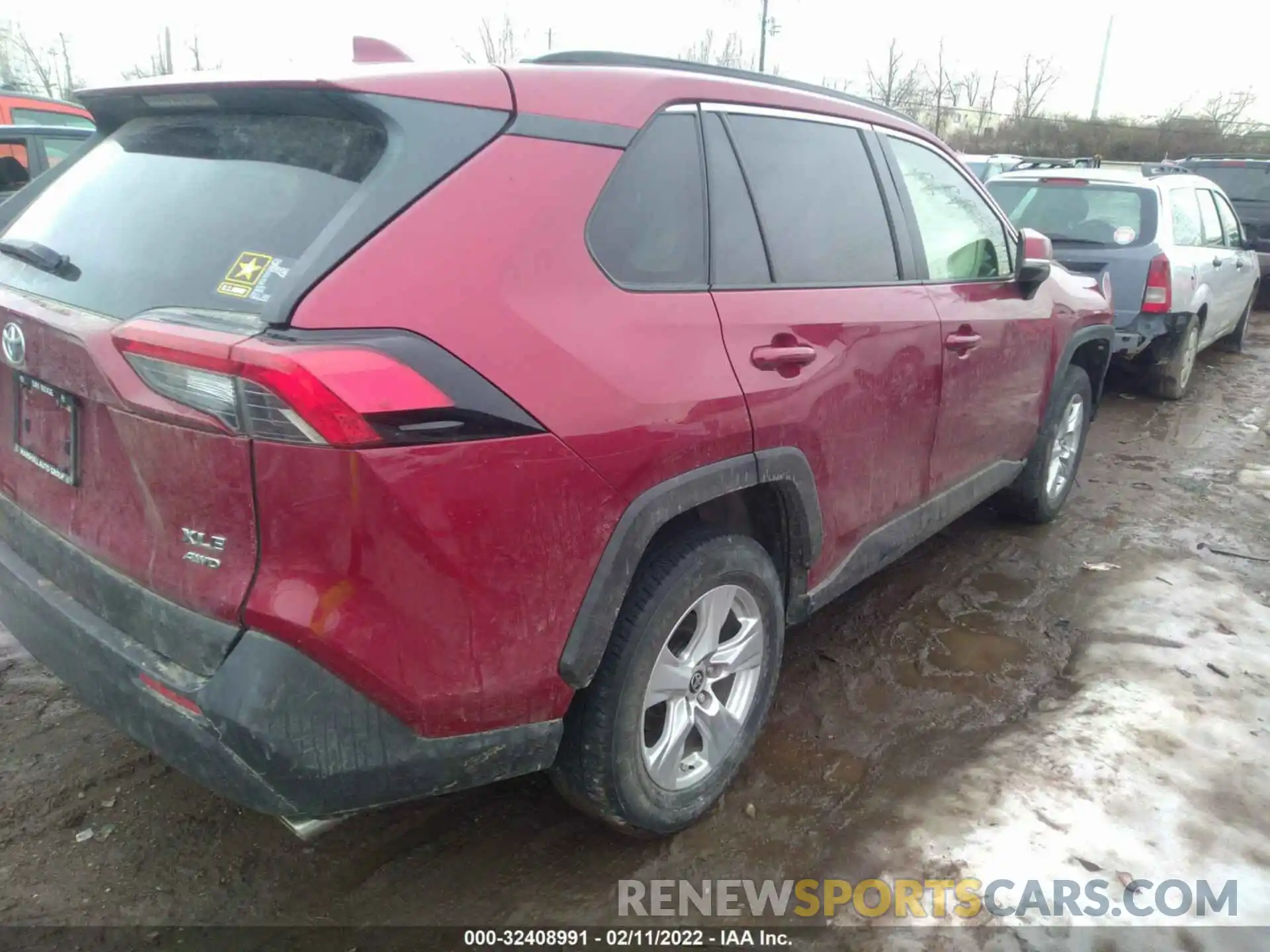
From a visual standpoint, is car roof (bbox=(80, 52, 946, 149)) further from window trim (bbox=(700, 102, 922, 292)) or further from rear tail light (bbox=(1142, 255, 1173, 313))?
rear tail light (bbox=(1142, 255, 1173, 313))

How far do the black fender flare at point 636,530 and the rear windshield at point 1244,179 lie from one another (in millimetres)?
11761

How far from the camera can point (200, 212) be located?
6.30 ft

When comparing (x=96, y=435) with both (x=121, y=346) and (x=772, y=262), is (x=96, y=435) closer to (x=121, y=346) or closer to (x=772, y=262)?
(x=121, y=346)

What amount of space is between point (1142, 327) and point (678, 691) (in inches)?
237

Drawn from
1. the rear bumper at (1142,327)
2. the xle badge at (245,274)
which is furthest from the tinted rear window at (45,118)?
the rear bumper at (1142,327)

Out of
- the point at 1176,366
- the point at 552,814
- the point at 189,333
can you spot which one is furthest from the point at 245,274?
the point at 1176,366

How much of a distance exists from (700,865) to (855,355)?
4.87ft

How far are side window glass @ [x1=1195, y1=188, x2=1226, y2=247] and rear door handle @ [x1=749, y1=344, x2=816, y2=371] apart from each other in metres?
6.87

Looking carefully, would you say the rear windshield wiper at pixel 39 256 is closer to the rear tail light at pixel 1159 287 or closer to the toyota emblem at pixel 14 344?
the toyota emblem at pixel 14 344

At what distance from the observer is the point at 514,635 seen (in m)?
1.86

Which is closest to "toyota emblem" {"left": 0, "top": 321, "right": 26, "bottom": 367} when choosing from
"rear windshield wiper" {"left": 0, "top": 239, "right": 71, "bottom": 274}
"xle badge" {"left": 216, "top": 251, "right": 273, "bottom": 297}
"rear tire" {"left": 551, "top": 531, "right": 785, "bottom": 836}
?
"rear windshield wiper" {"left": 0, "top": 239, "right": 71, "bottom": 274}

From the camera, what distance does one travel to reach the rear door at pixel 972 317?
10.6 feet

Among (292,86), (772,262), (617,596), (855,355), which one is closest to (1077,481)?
(855,355)

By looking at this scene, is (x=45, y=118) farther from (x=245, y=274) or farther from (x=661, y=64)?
(x=245, y=274)
